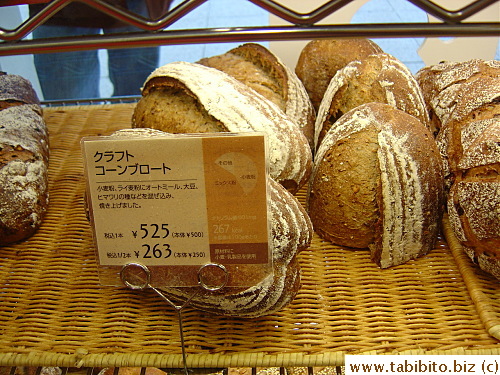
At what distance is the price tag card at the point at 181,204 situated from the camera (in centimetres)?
67

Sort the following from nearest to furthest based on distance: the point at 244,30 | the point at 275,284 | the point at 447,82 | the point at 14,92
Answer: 1. the point at 244,30
2. the point at 275,284
3. the point at 447,82
4. the point at 14,92

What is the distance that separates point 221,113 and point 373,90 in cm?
47

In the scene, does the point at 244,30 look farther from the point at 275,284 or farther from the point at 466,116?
the point at 466,116

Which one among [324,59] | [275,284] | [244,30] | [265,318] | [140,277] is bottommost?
[265,318]

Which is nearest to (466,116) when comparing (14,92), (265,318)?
(265,318)

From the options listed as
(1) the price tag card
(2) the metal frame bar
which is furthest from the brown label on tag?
(2) the metal frame bar

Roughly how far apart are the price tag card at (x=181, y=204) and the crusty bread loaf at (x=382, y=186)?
18.6 inches

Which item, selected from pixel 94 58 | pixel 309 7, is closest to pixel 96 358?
pixel 309 7

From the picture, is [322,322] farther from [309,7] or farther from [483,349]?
[309,7]

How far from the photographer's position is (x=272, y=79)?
146 centimetres

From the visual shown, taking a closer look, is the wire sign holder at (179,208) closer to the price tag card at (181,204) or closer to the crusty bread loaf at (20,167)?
the price tag card at (181,204)

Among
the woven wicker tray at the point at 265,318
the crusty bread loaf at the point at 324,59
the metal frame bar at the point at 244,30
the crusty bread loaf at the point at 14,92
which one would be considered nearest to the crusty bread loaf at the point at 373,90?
the crusty bread loaf at the point at 324,59

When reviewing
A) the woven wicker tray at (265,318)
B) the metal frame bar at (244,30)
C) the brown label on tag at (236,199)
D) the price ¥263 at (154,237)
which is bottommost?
the woven wicker tray at (265,318)

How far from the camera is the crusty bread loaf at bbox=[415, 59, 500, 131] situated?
4.28ft
